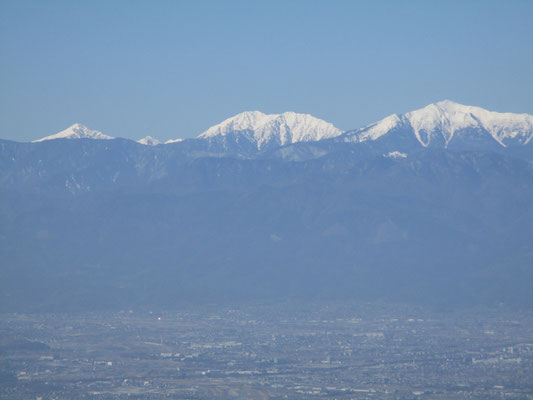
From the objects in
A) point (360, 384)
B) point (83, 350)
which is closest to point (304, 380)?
point (360, 384)

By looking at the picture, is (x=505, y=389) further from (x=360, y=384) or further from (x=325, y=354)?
(x=325, y=354)

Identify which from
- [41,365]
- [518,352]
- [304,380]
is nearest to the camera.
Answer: [304,380]

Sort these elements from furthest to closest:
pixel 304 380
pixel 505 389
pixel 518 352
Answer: pixel 518 352
pixel 304 380
pixel 505 389

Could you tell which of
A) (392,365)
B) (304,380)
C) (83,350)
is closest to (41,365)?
(83,350)

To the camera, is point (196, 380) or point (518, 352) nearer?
point (196, 380)

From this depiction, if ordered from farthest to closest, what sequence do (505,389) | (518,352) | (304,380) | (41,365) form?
(518,352), (41,365), (304,380), (505,389)

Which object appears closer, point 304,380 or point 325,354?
point 304,380

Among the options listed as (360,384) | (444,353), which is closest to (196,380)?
(360,384)

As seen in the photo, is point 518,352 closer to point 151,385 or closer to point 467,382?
point 467,382

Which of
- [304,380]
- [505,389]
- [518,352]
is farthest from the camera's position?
[518,352]
